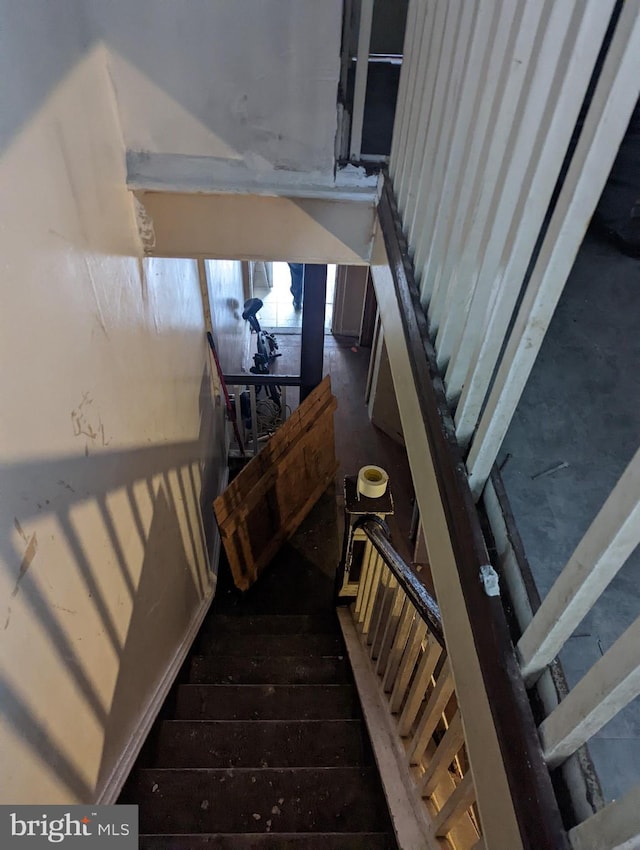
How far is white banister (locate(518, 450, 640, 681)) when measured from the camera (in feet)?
1.73

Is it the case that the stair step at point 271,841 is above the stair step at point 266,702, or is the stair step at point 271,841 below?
above

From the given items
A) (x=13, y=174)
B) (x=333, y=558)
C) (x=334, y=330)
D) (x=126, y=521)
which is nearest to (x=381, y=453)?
(x=333, y=558)

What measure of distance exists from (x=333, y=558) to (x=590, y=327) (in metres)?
2.65

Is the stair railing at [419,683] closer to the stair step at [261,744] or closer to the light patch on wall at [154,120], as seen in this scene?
the stair step at [261,744]

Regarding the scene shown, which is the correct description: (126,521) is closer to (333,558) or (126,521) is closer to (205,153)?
(205,153)

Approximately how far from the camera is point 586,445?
1.12 meters

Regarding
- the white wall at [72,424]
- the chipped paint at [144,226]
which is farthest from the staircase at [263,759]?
the chipped paint at [144,226]

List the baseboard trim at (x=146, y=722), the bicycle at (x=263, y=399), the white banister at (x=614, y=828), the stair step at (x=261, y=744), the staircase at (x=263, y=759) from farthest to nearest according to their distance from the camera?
the bicycle at (x=263, y=399) < the stair step at (x=261, y=744) < the staircase at (x=263, y=759) < the baseboard trim at (x=146, y=722) < the white banister at (x=614, y=828)

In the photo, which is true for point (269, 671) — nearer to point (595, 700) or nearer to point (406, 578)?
point (406, 578)

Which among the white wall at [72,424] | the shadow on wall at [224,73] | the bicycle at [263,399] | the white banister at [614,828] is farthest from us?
the bicycle at [263,399]

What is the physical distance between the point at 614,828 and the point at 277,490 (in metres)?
2.99

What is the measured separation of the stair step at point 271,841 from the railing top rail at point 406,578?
856 mm

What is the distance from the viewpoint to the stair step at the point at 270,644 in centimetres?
293

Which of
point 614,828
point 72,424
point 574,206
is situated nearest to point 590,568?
point 614,828
